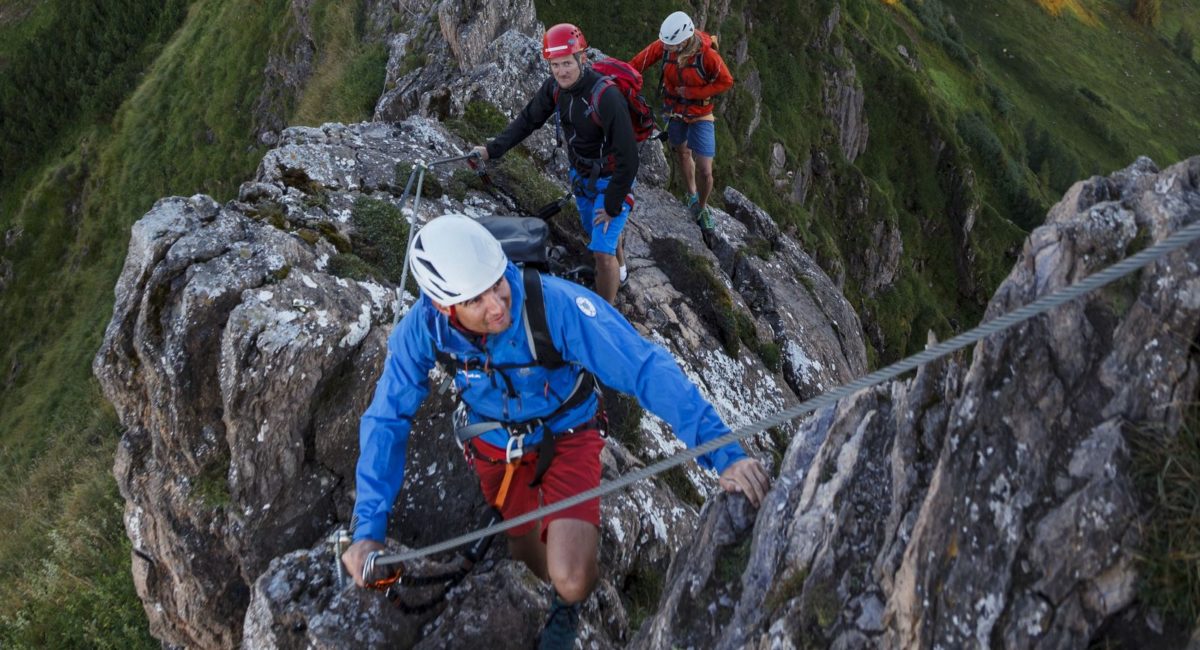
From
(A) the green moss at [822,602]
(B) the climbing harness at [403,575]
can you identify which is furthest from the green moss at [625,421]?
(A) the green moss at [822,602]

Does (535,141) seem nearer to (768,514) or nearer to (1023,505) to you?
(768,514)

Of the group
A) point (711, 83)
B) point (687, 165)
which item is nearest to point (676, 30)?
A: point (711, 83)

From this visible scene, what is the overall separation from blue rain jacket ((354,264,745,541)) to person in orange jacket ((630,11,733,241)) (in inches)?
350

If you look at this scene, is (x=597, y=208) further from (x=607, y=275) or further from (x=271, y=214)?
(x=271, y=214)

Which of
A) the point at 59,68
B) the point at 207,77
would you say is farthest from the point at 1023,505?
the point at 59,68

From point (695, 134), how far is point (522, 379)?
10.6 metres

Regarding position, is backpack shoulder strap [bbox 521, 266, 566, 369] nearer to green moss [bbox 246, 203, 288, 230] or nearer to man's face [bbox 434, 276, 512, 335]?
man's face [bbox 434, 276, 512, 335]

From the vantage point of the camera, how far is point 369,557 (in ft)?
22.0

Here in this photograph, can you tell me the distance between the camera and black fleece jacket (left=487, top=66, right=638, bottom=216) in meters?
10.5

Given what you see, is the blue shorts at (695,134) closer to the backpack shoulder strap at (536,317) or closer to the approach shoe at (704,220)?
the approach shoe at (704,220)

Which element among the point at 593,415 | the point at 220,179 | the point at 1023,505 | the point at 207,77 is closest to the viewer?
the point at 1023,505

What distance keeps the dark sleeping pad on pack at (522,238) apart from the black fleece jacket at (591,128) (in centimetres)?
359

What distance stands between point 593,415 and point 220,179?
3950 centimetres

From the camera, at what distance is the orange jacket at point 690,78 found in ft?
49.3
